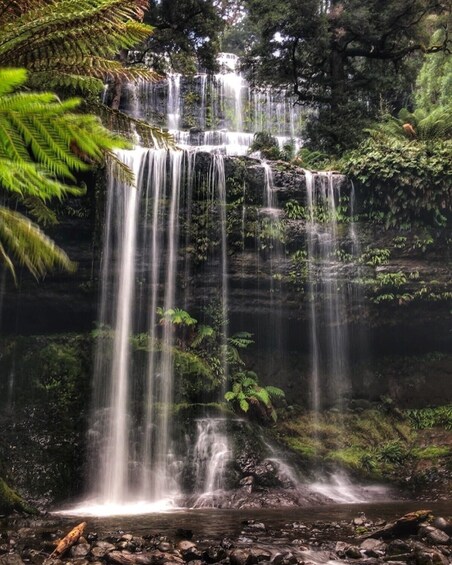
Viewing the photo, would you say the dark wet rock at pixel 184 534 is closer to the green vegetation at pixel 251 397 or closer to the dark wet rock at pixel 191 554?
the dark wet rock at pixel 191 554

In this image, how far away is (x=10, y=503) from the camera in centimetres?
769

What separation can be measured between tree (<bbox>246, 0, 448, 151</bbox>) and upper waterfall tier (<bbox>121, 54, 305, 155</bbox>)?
1.69 meters

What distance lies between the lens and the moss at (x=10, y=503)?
25.0 ft

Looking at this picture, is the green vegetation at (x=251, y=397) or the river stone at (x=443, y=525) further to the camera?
the green vegetation at (x=251, y=397)

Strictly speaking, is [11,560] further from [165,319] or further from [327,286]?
[327,286]

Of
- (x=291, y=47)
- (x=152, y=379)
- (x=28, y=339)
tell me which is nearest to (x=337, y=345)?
(x=152, y=379)

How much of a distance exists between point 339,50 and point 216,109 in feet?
19.3

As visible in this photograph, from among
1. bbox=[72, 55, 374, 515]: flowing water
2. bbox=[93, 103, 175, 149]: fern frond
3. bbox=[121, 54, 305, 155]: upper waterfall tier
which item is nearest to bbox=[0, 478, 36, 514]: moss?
bbox=[72, 55, 374, 515]: flowing water

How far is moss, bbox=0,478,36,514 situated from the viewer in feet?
25.0

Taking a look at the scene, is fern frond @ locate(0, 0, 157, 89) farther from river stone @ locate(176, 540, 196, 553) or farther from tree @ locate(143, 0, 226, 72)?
tree @ locate(143, 0, 226, 72)

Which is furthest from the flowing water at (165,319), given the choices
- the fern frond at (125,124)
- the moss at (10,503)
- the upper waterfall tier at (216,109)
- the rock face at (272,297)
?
→ the upper waterfall tier at (216,109)

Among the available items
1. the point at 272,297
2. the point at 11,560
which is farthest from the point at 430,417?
the point at 11,560

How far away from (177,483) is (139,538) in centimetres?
446

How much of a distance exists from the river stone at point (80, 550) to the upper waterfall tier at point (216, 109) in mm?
15891
